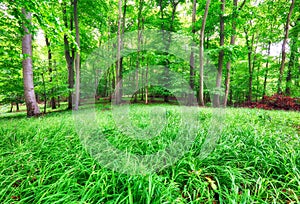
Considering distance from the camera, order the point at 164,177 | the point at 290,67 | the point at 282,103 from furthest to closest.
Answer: the point at 290,67 → the point at 282,103 → the point at 164,177

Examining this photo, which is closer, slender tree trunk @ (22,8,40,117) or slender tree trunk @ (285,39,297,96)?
slender tree trunk @ (22,8,40,117)

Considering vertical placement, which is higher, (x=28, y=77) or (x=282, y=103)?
(x=28, y=77)

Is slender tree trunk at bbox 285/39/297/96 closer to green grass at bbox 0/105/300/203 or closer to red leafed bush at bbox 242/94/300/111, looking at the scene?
red leafed bush at bbox 242/94/300/111

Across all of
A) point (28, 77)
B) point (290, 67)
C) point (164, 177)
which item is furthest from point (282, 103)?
point (28, 77)

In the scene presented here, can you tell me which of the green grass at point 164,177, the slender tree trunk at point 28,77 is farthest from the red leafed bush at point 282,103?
the slender tree trunk at point 28,77

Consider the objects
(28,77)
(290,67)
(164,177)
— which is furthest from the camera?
(290,67)

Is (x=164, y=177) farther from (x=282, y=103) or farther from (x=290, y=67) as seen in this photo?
(x=290, y=67)

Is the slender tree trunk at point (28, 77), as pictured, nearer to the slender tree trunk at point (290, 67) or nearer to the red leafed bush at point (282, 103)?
the red leafed bush at point (282, 103)

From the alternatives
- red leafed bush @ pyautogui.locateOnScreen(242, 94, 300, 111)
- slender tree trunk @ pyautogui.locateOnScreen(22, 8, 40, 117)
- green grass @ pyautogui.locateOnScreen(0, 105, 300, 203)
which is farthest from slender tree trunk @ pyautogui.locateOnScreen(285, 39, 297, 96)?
slender tree trunk @ pyautogui.locateOnScreen(22, 8, 40, 117)

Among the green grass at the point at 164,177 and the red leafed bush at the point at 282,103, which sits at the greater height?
the red leafed bush at the point at 282,103

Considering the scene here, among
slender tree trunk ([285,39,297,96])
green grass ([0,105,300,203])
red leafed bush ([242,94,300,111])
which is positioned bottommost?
green grass ([0,105,300,203])

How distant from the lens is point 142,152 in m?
1.89

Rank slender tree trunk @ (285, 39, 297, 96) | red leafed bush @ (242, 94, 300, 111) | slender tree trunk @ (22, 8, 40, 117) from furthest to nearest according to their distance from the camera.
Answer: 1. slender tree trunk @ (285, 39, 297, 96)
2. red leafed bush @ (242, 94, 300, 111)
3. slender tree trunk @ (22, 8, 40, 117)

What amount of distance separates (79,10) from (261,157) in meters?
8.78
